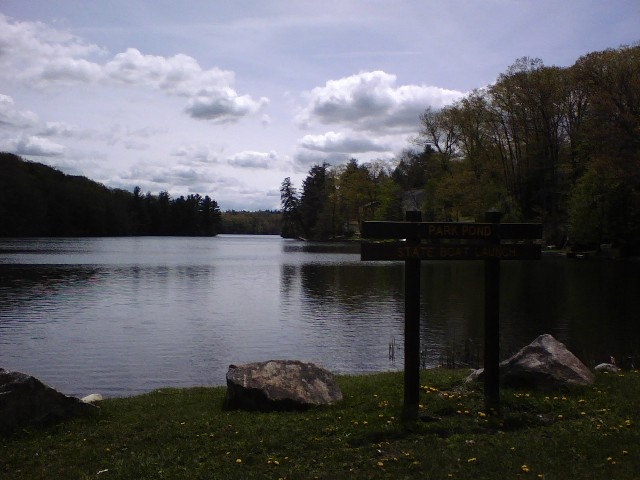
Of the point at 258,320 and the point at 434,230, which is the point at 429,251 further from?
the point at 258,320

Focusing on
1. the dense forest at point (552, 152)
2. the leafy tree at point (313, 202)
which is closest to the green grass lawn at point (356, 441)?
the dense forest at point (552, 152)

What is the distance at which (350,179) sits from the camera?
365ft

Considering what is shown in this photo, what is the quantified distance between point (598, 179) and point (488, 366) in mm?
56175

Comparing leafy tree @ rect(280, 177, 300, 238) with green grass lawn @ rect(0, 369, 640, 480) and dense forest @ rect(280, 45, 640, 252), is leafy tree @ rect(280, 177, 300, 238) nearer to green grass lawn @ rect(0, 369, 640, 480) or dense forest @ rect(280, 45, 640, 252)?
dense forest @ rect(280, 45, 640, 252)

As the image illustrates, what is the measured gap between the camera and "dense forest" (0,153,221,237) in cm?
12950

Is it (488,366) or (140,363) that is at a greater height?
(488,366)

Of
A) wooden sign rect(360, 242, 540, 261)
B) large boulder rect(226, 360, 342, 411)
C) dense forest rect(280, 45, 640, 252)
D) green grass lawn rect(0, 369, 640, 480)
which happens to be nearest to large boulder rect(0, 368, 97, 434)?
green grass lawn rect(0, 369, 640, 480)

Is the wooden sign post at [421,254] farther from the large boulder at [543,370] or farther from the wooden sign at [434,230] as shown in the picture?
the large boulder at [543,370]

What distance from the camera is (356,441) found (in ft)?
24.5

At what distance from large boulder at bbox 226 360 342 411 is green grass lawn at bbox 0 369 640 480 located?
0.81 ft

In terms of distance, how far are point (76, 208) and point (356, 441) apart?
15422 cm

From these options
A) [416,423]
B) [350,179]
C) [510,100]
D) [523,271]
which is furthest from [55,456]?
[350,179]

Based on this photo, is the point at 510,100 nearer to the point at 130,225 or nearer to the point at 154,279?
the point at 154,279

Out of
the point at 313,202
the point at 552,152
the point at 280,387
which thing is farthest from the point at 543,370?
the point at 313,202
